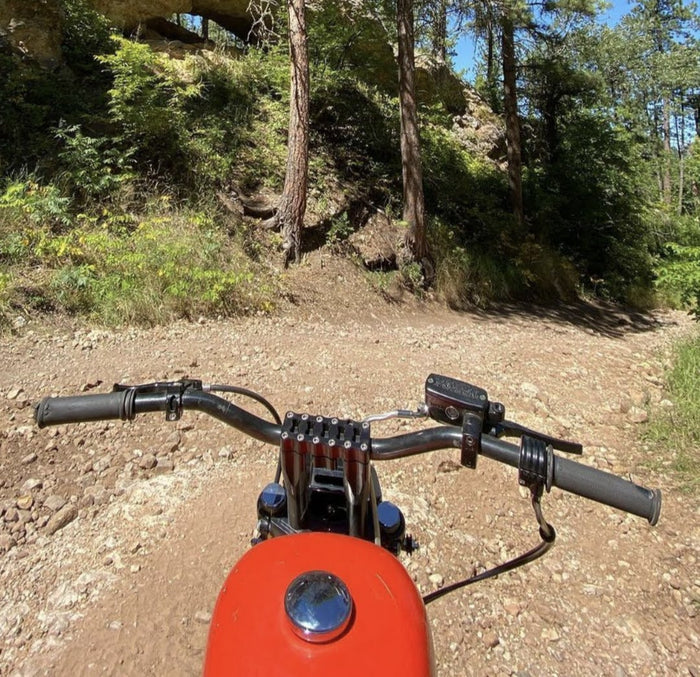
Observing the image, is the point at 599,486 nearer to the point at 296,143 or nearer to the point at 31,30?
the point at 296,143

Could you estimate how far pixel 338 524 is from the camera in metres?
1.52

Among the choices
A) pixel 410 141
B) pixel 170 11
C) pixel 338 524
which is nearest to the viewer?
pixel 338 524

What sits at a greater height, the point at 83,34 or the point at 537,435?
the point at 83,34

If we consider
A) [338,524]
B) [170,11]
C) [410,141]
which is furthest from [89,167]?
[338,524]

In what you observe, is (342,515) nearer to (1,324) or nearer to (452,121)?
(1,324)

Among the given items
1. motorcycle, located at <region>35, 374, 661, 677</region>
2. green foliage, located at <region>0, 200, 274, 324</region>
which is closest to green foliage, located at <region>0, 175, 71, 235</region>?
green foliage, located at <region>0, 200, 274, 324</region>

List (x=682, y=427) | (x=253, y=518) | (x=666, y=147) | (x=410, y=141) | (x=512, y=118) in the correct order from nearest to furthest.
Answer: (x=253, y=518), (x=682, y=427), (x=410, y=141), (x=512, y=118), (x=666, y=147)

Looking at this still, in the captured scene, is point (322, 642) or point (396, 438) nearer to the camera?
point (322, 642)

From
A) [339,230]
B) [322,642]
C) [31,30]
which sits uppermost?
[31,30]

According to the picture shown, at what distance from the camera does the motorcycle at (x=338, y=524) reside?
0.98 m

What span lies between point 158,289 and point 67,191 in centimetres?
242

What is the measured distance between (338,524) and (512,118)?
12.1 m

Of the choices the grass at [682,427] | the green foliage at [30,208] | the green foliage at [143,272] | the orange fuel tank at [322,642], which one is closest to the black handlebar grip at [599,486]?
the orange fuel tank at [322,642]

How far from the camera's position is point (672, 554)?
334 centimetres
